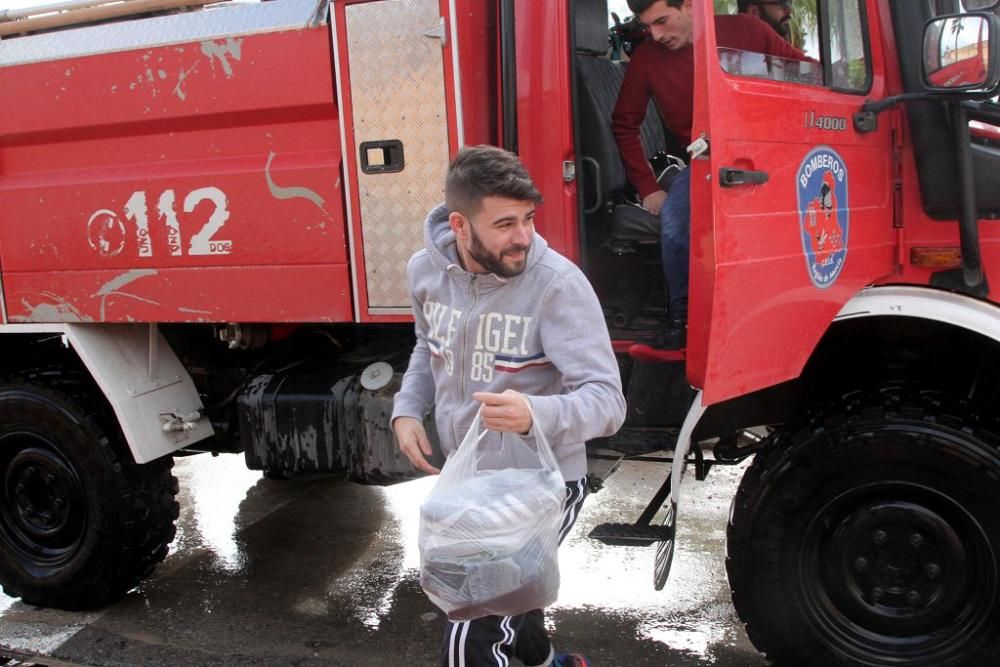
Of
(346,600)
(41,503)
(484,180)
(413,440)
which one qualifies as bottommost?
(346,600)

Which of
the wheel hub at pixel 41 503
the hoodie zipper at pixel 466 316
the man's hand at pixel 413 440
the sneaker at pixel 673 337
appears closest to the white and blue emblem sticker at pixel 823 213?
the sneaker at pixel 673 337

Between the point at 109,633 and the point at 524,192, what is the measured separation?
109 inches

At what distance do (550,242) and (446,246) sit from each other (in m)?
0.80

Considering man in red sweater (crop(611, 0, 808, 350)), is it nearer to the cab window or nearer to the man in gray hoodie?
the cab window

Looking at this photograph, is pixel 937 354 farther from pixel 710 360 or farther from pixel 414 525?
pixel 414 525

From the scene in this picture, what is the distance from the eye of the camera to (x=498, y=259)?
240 centimetres

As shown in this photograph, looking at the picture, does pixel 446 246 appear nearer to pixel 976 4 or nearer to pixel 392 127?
pixel 392 127

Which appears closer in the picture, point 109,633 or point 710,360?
point 710,360

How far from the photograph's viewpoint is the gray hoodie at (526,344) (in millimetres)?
2344

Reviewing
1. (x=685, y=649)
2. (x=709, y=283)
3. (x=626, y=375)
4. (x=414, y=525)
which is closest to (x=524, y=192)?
(x=709, y=283)

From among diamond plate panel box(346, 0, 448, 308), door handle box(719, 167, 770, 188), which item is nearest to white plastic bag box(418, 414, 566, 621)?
door handle box(719, 167, 770, 188)

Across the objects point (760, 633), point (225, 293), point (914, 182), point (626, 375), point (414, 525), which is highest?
point (914, 182)

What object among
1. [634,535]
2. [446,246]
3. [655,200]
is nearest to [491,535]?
[446,246]

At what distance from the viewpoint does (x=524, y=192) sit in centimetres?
236
